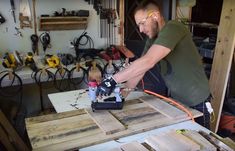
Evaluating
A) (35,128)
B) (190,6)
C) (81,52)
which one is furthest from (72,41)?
(35,128)

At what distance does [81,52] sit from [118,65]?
18.9 inches

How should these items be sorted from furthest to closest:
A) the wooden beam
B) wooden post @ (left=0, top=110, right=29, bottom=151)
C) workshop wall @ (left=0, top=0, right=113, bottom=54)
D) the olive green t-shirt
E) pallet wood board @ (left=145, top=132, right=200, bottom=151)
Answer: workshop wall @ (left=0, top=0, right=113, bottom=54) → the wooden beam → wooden post @ (left=0, top=110, right=29, bottom=151) → the olive green t-shirt → pallet wood board @ (left=145, top=132, right=200, bottom=151)

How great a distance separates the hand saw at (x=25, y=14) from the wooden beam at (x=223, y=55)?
6.46 ft

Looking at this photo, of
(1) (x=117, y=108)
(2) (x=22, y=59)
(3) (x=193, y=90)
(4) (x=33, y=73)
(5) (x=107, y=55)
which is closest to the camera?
(1) (x=117, y=108)

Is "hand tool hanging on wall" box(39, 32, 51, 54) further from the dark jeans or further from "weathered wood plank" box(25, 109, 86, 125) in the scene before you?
the dark jeans

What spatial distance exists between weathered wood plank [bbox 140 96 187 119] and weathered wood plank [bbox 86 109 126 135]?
1.01ft

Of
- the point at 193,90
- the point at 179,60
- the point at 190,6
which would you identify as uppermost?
the point at 190,6

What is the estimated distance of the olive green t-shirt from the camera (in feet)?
5.25

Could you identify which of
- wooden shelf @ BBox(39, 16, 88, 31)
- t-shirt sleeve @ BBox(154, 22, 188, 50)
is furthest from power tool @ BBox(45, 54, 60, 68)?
t-shirt sleeve @ BBox(154, 22, 188, 50)

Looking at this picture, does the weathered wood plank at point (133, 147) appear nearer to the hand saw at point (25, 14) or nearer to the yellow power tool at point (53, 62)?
the yellow power tool at point (53, 62)

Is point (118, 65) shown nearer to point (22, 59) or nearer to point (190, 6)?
point (22, 59)

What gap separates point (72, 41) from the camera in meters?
3.03

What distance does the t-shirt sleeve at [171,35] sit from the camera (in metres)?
1.46

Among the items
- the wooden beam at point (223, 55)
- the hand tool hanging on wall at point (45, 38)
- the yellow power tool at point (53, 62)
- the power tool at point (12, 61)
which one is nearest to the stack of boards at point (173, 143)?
the wooden beam at point (223, 55)
